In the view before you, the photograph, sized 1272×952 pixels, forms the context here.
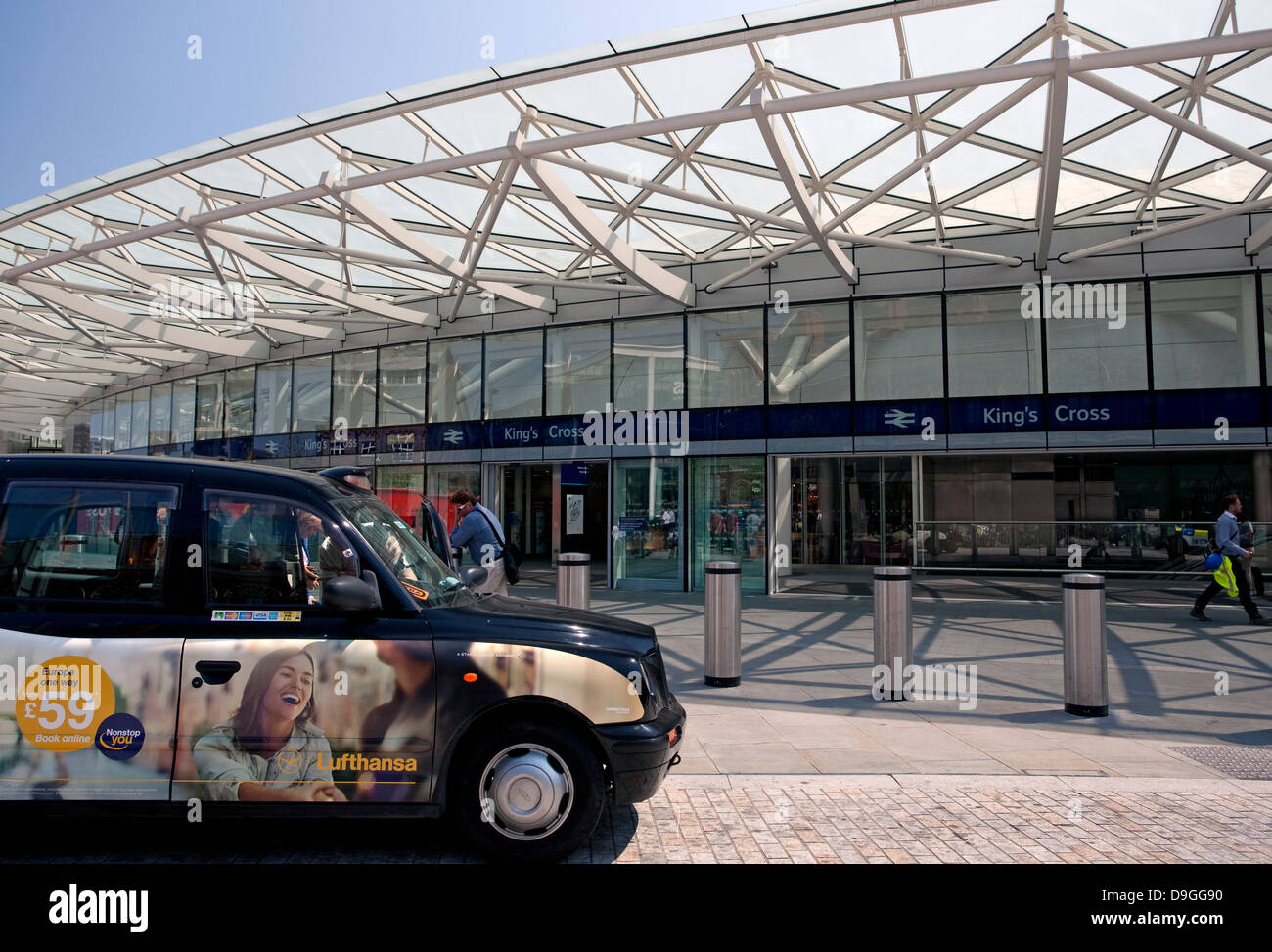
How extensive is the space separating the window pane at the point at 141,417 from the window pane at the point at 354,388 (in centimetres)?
1170

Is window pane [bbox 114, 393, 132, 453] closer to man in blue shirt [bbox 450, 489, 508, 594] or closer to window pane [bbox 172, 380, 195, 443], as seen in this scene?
window pane [bbox 172, 380, 195, 443]

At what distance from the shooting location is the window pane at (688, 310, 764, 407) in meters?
16.2

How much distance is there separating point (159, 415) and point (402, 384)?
13195 mm

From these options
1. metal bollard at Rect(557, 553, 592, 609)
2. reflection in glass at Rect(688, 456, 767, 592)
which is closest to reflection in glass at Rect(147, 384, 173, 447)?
reflection in glass at Rect(688, 456, 767, 592)

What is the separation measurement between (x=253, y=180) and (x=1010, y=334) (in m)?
13.9

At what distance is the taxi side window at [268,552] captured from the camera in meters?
3.92

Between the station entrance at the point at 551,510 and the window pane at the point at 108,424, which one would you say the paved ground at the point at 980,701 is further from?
the window pane at the point at 108,424

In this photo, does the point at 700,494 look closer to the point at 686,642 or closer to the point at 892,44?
the point at 686,642

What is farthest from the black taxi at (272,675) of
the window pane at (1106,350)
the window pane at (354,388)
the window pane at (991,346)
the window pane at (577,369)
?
the window pane at (354,388)

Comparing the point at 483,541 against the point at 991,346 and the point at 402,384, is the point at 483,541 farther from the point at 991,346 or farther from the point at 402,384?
the point at 402,384

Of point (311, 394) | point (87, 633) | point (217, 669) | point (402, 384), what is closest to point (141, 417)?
point (311, 394)

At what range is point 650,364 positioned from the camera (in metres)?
17.0

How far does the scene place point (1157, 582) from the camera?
46.7ft

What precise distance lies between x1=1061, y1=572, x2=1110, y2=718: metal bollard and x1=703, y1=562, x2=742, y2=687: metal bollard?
9.62 ft
